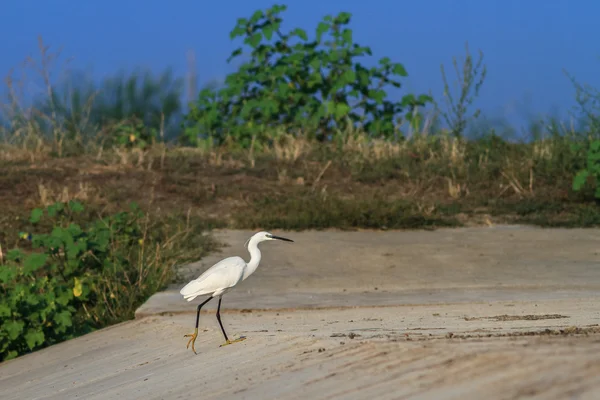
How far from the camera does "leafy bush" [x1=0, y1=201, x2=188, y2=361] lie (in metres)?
7.31

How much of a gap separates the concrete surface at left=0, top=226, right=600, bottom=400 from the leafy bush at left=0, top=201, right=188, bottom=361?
0.28 m

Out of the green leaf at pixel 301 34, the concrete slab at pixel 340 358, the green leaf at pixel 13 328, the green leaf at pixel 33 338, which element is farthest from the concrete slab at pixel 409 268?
the green leaf at pixel 301 34

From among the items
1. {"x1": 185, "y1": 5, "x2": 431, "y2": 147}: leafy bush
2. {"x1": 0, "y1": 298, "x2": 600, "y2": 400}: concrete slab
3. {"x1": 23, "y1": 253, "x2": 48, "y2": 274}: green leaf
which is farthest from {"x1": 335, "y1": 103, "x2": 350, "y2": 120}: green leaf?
{"x1": 0, "y1": 298, "x2": 600, "y2": 400}: concrete slab

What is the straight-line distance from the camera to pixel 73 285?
323 inches

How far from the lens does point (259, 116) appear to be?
15914mm

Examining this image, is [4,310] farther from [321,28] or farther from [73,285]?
[321,28]

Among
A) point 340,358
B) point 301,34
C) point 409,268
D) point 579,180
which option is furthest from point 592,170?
point 340,358

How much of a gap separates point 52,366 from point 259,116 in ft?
32.2

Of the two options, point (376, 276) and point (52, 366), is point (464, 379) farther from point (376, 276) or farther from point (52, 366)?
point (376, 276)

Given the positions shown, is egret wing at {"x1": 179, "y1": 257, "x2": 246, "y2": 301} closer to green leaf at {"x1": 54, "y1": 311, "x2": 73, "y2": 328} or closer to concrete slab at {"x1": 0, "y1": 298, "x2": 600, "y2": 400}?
concrete slab at {"x1": 0, "y1": 298, "x2": 600, "y2": 400}

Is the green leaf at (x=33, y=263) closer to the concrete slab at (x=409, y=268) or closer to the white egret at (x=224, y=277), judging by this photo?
the concrete slab at (x=409, y=268)

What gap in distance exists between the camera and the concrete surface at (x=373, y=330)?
3951 millimetres

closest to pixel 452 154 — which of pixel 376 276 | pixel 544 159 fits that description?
pixel 544 159

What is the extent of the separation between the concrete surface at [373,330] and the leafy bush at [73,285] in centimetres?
28
